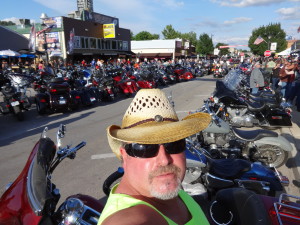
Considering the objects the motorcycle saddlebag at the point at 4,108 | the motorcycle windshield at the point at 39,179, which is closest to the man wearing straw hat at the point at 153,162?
the motorcycle windshield at the point at 39,179

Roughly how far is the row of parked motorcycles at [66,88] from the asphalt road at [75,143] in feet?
1.31

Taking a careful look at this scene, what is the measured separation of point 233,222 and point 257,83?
783cm

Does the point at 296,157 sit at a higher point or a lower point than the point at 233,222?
lower

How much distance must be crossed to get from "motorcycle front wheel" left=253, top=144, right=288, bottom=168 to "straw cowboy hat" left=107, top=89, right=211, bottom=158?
120 inches

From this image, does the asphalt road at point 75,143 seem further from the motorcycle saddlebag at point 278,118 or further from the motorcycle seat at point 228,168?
the motorcycle saddlebag at point 278,118

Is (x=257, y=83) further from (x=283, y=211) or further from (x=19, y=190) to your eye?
(x=19, y=190)

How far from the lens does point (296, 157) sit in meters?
4.60

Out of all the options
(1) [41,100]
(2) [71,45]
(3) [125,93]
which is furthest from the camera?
(2) [71,45]

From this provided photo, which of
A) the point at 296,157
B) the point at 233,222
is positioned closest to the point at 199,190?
the point at 233,222

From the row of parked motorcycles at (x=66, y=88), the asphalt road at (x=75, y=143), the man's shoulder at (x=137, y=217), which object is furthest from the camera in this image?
the row of parked motorcycles at (x=66, y=88)

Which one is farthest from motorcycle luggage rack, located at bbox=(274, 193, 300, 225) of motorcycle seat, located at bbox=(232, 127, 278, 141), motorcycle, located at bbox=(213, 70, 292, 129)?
motorcycle, located at bbox=(213, 70, 292, 129)

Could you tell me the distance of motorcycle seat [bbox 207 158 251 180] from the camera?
2934 millimetres

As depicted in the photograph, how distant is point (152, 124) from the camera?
126 centimetres

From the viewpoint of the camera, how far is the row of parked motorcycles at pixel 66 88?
770 cm
